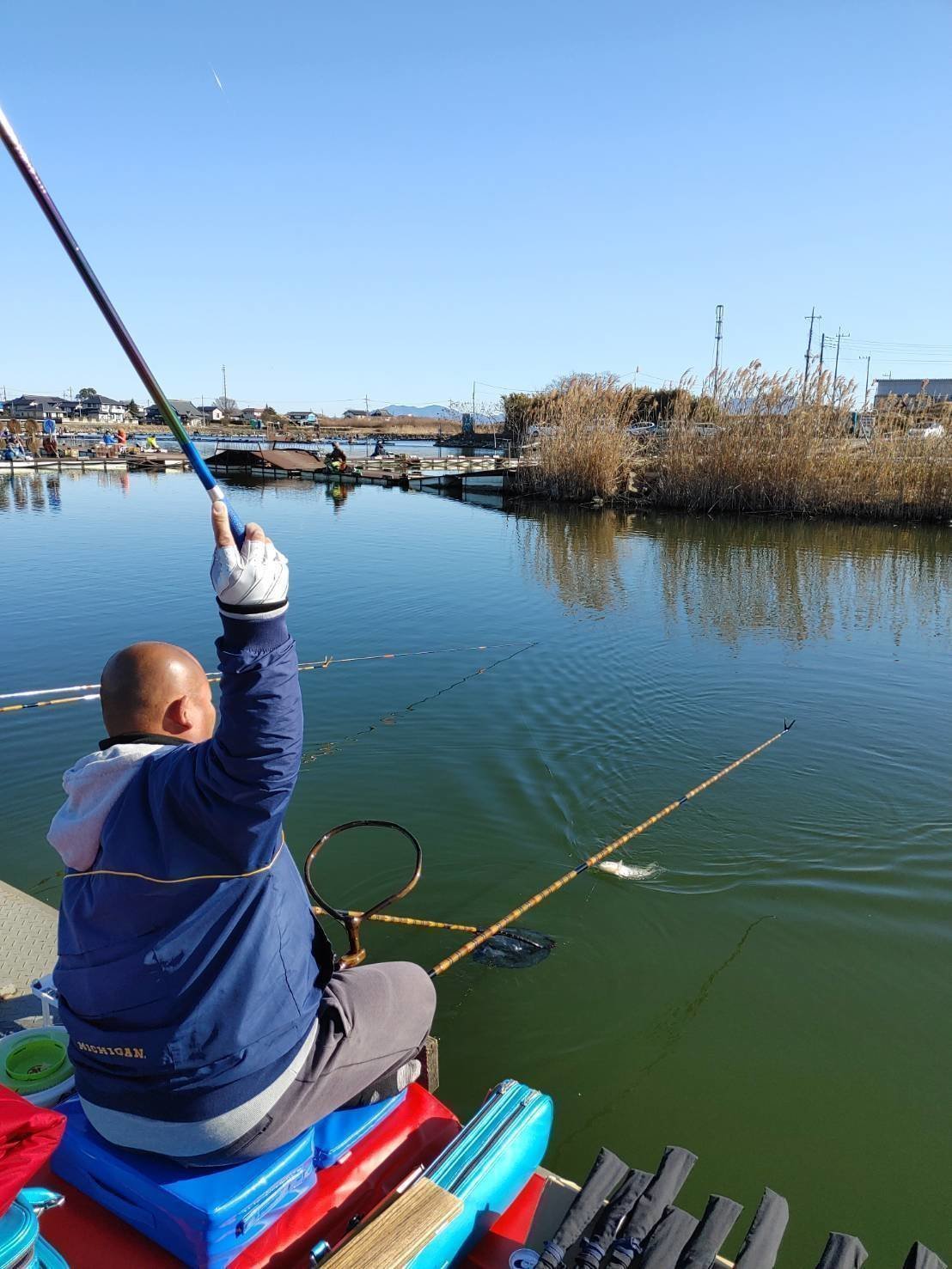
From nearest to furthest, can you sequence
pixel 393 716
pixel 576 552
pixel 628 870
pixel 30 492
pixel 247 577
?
1. pixel 247 577
2. pixel 628 870
3. pixel 393 716
4. pixel 576 552
5. pixel 30 492

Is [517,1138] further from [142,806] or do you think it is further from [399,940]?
[399,940]

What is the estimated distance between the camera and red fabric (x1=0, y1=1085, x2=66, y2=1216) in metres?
1.87

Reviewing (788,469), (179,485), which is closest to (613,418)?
(788,469)

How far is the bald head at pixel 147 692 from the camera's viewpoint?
2.01 metres

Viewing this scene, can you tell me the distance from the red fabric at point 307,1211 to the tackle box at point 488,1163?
140 mm

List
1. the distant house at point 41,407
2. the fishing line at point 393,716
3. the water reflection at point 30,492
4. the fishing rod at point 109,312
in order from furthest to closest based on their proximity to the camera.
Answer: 1. the distant house at point 41,407
2. the water reflection at point 30,492
3. the fishing line at point 393,716
4. the fishing rod at point 109,312

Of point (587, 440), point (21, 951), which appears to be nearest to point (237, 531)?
point (21, 951)

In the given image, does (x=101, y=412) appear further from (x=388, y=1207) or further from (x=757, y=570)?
(x=388, y=1207)

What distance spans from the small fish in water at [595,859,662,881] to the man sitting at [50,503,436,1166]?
11.3 feet

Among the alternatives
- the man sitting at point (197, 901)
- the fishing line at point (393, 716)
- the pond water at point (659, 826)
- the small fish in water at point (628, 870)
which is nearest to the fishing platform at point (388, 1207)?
the man sitting at point (197, 901)

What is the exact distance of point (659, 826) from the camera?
6109 mm

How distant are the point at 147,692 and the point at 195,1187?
1.23m

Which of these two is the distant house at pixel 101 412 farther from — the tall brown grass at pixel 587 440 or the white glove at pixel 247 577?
the white glove at pixel 247 577

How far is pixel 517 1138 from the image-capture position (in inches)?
102
